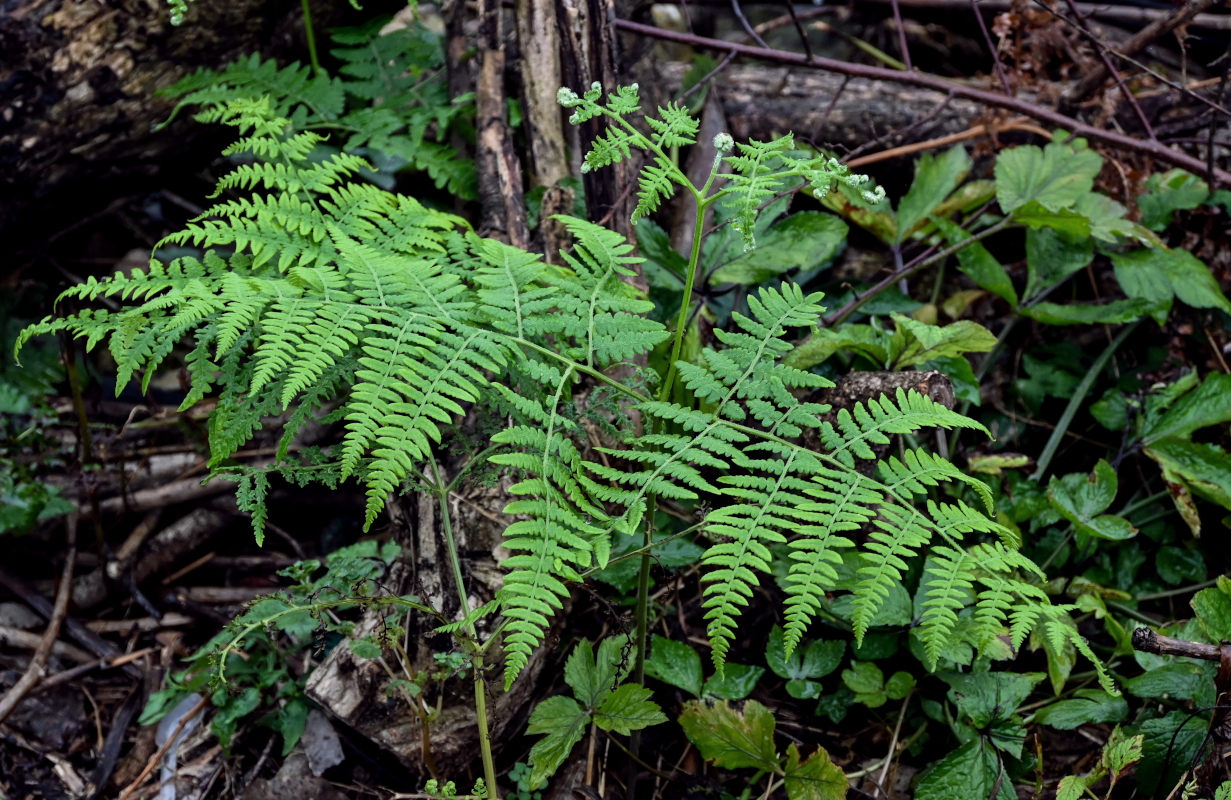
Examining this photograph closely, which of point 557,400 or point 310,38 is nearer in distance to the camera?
point 557,400

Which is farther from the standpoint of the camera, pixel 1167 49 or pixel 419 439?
pixel 1167 49

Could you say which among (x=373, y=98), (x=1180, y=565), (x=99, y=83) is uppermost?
(x=99, y=83)

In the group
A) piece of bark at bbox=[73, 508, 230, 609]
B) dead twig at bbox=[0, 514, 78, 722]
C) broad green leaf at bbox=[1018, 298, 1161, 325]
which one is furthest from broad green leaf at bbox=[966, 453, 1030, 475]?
dead twig at bbox=[0, 514, 78, 722]

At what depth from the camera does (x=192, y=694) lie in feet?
8.64

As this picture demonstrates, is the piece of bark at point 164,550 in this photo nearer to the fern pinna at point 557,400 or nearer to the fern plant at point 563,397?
the fern plant at point 563,397

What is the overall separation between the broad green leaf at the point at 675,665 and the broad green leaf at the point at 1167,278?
185cm

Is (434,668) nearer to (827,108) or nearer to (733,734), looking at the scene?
(733,734)

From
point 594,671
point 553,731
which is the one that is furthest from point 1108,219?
point 553,731

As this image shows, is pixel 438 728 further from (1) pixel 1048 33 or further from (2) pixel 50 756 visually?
(1) pixel 1048 33

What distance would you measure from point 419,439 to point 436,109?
181 centimetres

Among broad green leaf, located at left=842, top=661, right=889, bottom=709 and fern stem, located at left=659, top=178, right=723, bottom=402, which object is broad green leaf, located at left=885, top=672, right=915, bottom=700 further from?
fern stem, located at left=659, top=178, right=723, bottom=402

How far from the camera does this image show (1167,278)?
2771mm

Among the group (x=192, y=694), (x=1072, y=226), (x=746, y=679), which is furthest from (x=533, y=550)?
(x=1072, y=226)

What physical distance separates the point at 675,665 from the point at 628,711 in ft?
0.94
